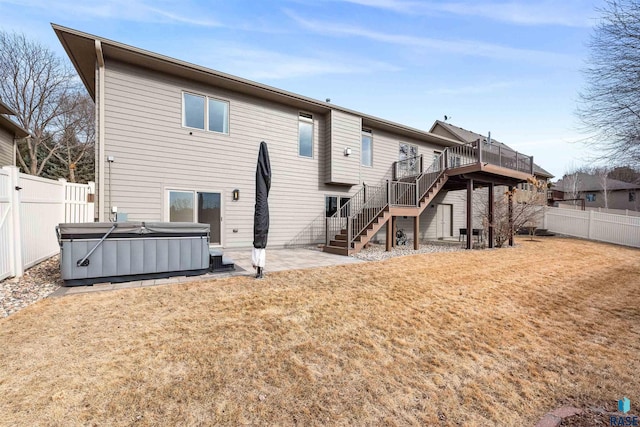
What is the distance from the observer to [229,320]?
3.45 meters

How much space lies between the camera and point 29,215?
5.49m

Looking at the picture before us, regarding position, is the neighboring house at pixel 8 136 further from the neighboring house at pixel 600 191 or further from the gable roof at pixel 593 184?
the gable roof at pixel 593 184

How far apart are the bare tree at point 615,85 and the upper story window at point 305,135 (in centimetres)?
876

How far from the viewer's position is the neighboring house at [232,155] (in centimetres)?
726

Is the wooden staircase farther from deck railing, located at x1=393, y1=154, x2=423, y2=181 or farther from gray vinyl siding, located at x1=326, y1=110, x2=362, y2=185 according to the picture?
deck railing, located at x1=393, y1=154, x2=423, y2=181

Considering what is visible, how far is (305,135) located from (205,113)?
11.8ft

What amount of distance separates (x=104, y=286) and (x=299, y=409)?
15.1ft

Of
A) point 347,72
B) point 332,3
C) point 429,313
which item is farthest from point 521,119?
point 429,313

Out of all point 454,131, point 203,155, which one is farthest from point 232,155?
point 454,131

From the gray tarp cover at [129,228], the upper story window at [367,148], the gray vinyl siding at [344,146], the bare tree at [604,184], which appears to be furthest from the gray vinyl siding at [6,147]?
the bare tree at [604,184]

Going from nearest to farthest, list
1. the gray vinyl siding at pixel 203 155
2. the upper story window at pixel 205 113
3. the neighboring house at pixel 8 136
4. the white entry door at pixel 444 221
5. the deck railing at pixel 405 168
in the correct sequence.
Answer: the gray vinyl siding at pixel 203 155 < the upper story window at pixel 205 113 < the neighboring house at pixel 8 136 < the deck railing at pixel 405 168 < the white entry door at pixel 444 221

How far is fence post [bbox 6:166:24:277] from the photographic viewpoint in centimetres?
482

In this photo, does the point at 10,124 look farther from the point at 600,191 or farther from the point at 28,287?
the point at 600,191

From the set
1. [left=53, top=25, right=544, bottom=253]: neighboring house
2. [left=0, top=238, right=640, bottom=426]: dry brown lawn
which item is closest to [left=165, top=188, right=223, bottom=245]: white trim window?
[left=53, top=25, right=544, bottom=253]: neighboring house
